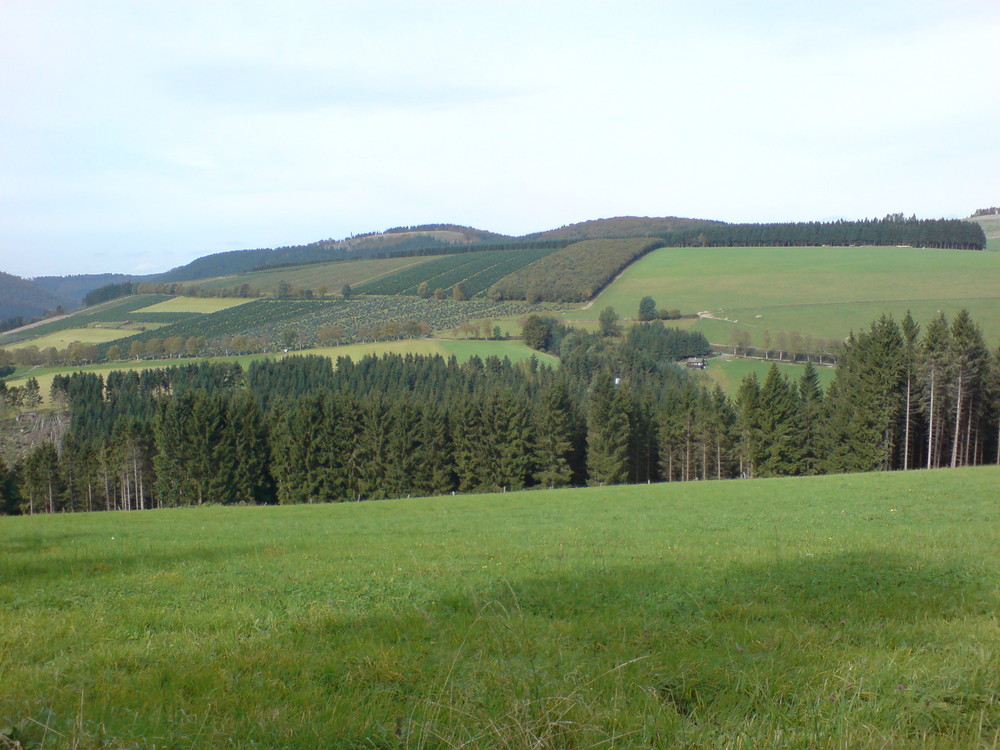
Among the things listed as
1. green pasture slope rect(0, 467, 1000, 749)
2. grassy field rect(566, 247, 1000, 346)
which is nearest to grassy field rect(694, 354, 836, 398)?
grassy field rect(566, 247, 1000, 346)

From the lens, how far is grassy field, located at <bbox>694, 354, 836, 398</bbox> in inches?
3991

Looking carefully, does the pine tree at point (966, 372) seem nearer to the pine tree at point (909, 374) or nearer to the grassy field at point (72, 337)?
the pine tree at point (909, 374)

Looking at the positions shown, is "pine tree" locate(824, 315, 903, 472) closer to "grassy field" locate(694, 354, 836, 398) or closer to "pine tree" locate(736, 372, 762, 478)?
"pine tree" locate(736, 372, 762, 478)

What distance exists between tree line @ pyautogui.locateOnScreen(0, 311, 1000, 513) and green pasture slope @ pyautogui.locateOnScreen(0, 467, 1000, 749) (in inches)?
1726

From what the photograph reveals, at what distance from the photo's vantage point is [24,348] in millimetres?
147750

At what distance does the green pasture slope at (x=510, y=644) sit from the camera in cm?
477

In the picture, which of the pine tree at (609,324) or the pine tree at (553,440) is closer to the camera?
the pine tree at (553,440)

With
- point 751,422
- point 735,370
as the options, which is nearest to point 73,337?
point 735,370

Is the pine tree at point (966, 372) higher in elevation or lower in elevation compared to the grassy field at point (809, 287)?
lower

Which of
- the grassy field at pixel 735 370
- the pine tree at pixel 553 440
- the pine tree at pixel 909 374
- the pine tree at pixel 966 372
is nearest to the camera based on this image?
the pine tree at pixel 966 372

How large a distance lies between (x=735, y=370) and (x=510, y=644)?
109m

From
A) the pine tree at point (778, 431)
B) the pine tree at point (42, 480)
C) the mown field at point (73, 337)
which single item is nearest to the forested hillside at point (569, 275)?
the mown field at point (73, 337)

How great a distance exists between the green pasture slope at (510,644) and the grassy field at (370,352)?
10856 cm

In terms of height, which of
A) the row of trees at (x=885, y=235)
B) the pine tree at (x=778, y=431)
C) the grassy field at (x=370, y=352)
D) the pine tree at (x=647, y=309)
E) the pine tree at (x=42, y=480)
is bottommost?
the pine tree at (x=42, y=480)
